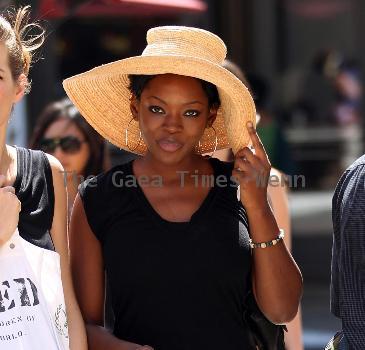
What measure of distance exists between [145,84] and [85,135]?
5.21ft

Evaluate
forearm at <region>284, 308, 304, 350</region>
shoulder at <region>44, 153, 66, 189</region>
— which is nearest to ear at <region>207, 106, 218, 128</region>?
shoulder at <region>44, 153, 66, 189</region>

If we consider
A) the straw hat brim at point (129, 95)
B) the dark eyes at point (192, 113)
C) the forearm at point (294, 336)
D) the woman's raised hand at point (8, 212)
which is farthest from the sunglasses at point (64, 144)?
the woman's raised hand at point (8, 212)

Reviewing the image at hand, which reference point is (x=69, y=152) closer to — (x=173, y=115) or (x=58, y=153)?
(x=58, y=153)

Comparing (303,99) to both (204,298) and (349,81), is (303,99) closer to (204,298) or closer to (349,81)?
(349,81)

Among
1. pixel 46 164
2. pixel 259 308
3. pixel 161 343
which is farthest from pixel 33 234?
pixel 259 308

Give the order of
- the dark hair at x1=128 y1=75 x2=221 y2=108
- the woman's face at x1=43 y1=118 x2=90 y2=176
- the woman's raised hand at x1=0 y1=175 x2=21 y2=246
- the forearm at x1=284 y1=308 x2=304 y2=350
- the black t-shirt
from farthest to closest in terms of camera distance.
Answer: the woman's face at x1=43 y1=118 x2=90 y2=176, the forearm at x1=284 y1=308 x2=304 y2=350, the dark hair at x1=128 y1=75 x2=221 y2=108, the black t-shirt, the woman's raised hand at x1=0 y1=175 x2=21 y2=246

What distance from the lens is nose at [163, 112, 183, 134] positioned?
3.20m

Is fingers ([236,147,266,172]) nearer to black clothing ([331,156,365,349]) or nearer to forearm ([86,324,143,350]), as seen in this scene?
black clothing ([331,156,365,349])

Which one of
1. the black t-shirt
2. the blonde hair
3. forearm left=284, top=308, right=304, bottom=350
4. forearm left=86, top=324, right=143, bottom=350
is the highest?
the blonde hair

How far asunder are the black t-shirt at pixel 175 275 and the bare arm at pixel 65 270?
0.14 metres

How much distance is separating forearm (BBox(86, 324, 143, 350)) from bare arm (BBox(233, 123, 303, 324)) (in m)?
0.45

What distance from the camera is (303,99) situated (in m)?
14.3

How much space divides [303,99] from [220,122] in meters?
10.9

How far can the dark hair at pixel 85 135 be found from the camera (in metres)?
4.83
